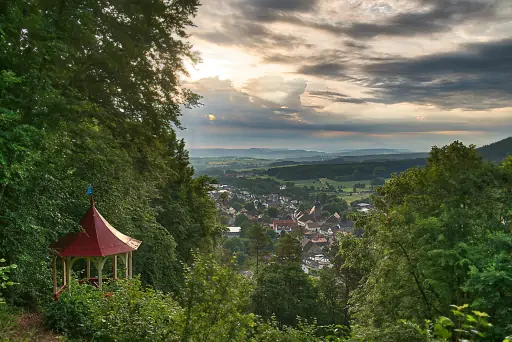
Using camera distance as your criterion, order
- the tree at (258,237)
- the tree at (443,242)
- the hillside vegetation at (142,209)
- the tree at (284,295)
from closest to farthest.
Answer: the hillside vegetation at (142,209) < the tree at (443,242) < the tree at (284,295) < the tree at (258,237)

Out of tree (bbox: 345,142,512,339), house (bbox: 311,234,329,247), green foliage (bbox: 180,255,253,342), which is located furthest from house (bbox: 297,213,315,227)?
green foliage (bbox: 180,255,253,342)

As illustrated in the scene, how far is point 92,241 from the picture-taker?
1053 cm

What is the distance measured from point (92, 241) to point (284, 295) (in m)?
20.6

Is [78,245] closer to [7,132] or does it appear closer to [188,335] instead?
[7,132]

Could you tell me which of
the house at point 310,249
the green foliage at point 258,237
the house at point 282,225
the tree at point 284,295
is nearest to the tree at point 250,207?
the house at point 282,225

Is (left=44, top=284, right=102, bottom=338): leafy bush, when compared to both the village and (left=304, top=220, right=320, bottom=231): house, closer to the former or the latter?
the village

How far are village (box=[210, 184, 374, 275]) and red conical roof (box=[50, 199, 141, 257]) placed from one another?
59.9 meters

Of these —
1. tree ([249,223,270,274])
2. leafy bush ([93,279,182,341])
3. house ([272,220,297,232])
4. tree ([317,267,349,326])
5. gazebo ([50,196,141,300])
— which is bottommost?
house ([272,220,297,232])

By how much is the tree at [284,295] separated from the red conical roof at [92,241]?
62.1ft

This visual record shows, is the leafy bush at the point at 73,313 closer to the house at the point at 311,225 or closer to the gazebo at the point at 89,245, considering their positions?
the gazebo at the point at 89,245

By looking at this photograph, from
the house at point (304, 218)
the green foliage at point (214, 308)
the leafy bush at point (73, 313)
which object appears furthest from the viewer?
the house at point (304, 218)

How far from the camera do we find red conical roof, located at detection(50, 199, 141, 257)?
10.4 meters

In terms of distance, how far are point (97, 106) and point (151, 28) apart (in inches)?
141

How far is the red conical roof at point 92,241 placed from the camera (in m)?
10.4
